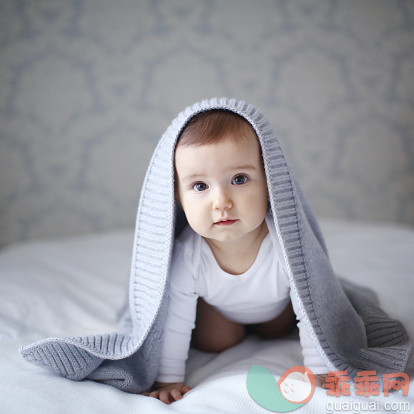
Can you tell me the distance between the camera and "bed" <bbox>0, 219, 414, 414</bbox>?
0.73m

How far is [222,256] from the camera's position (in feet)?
3.05

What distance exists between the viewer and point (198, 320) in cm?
101

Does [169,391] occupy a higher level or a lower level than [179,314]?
lower

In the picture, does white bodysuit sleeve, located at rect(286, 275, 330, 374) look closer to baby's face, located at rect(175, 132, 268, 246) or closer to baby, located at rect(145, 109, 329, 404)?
baby, located at rect(145, 109, 329, 404)

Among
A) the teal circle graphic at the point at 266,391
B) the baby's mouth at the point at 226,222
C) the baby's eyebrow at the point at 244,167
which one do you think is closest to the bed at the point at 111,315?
the teal circle graphic at the point at 266,391

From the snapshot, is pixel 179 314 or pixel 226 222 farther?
pixel 179 314

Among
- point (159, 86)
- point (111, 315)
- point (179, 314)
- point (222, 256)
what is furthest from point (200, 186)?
point (159, 86)

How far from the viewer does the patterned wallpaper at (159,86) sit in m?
1.85

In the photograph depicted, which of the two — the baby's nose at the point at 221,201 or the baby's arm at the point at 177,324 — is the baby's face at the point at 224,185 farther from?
the baby's arm at the point at 177,324

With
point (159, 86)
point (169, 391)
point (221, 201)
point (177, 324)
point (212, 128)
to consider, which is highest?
point (159, 86)

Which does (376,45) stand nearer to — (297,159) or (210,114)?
(297,159)

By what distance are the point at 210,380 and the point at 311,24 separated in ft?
5.53

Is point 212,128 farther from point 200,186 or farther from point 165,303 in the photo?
point 165,303

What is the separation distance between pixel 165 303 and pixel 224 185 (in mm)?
286
